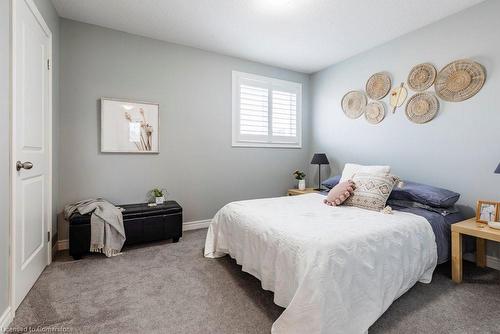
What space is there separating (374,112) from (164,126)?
2.90m

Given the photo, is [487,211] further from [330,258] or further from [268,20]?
[268,20]

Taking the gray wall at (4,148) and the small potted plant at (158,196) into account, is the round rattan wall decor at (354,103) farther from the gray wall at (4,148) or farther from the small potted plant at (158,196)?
the gray wall at (4,148)

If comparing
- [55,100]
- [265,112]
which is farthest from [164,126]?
[265,112]

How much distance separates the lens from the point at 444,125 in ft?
8.76

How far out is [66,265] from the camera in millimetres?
2346

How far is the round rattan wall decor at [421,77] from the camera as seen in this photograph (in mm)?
2754

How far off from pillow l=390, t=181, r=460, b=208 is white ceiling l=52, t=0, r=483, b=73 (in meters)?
1.85

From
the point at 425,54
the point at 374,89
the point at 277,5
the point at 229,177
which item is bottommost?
the point at 229,177

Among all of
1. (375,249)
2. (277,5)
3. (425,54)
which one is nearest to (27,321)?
(375,249)

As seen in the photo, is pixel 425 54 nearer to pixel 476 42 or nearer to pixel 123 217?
pixel 476 42

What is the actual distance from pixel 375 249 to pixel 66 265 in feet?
8.97

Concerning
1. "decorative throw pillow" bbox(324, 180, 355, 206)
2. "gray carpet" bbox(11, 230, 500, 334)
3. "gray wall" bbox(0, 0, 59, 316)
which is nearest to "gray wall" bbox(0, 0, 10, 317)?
"gray wall" bbox(0, 0, 59, 316)

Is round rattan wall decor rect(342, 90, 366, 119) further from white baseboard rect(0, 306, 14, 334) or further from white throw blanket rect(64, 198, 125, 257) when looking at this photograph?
white baseboard rect(0, 306, 14, 334)

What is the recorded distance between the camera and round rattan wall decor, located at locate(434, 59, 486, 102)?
2414 millimetres
